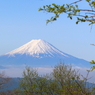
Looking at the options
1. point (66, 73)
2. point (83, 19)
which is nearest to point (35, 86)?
point (66, 73)

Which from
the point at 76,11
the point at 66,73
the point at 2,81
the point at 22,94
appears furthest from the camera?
the point at 2,81

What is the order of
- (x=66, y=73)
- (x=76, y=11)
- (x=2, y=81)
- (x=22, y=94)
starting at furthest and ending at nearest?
(x=2, y=81) → (x=22, y=94) → (x=66, y=73) → (x=76, y=11)

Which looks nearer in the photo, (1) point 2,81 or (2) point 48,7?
(2) point 48,7

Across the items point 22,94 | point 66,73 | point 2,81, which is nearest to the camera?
point 66,73

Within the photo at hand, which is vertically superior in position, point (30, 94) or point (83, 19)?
point (83, 19)

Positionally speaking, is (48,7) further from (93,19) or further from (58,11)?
(93,19)

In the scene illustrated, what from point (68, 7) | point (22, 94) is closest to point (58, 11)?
point (68, 7)

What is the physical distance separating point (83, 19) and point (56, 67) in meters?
27.3

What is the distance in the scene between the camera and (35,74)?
3922 cm

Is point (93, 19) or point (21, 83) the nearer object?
point (93, 19)

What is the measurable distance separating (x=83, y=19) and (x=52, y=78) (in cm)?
2776

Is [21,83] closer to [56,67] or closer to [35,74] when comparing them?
[35,74]

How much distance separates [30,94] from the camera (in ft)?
114

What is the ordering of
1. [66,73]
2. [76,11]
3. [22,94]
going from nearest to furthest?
1. [76,11]
2. [66,73]
3. [22,94]
